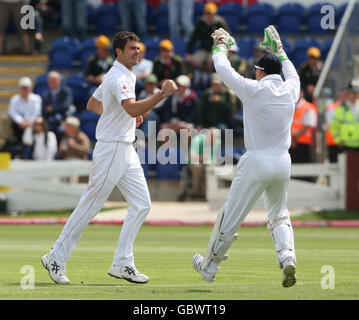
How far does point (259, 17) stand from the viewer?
2692cm

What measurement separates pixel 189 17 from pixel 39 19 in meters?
3.67

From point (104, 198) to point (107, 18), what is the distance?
57.5 feet

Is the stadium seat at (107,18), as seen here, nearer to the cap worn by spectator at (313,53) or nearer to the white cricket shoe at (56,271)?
the cap worn by spectator at (313,53)

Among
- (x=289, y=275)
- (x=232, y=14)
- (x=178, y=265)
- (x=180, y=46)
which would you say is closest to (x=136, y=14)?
(x=180, y=46)

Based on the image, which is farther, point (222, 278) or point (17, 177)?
point (17, 177)

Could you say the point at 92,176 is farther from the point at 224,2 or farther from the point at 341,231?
the point at 224,2

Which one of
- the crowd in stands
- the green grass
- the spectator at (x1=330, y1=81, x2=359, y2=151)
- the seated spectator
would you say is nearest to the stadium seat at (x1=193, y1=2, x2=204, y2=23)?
the crowd in stands

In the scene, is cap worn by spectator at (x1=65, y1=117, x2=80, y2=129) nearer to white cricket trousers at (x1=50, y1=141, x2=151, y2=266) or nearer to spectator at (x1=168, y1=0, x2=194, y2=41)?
spectator at (x1=168, y1=0, x2=194, y2=41)

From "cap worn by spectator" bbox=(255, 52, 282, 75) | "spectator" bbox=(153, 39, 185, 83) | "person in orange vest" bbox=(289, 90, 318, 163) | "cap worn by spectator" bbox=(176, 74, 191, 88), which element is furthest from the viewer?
"spectator" bbox=(153, 39, 185, 83)

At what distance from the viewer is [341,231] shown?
18.4 metres

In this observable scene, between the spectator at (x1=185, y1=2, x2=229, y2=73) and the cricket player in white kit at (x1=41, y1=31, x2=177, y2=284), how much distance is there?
43.8 feet

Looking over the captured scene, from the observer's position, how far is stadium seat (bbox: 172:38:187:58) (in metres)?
25.6

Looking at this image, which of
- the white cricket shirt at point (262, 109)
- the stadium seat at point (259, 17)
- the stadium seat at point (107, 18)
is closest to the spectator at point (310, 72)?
the stadium seat at point (259, 17)
